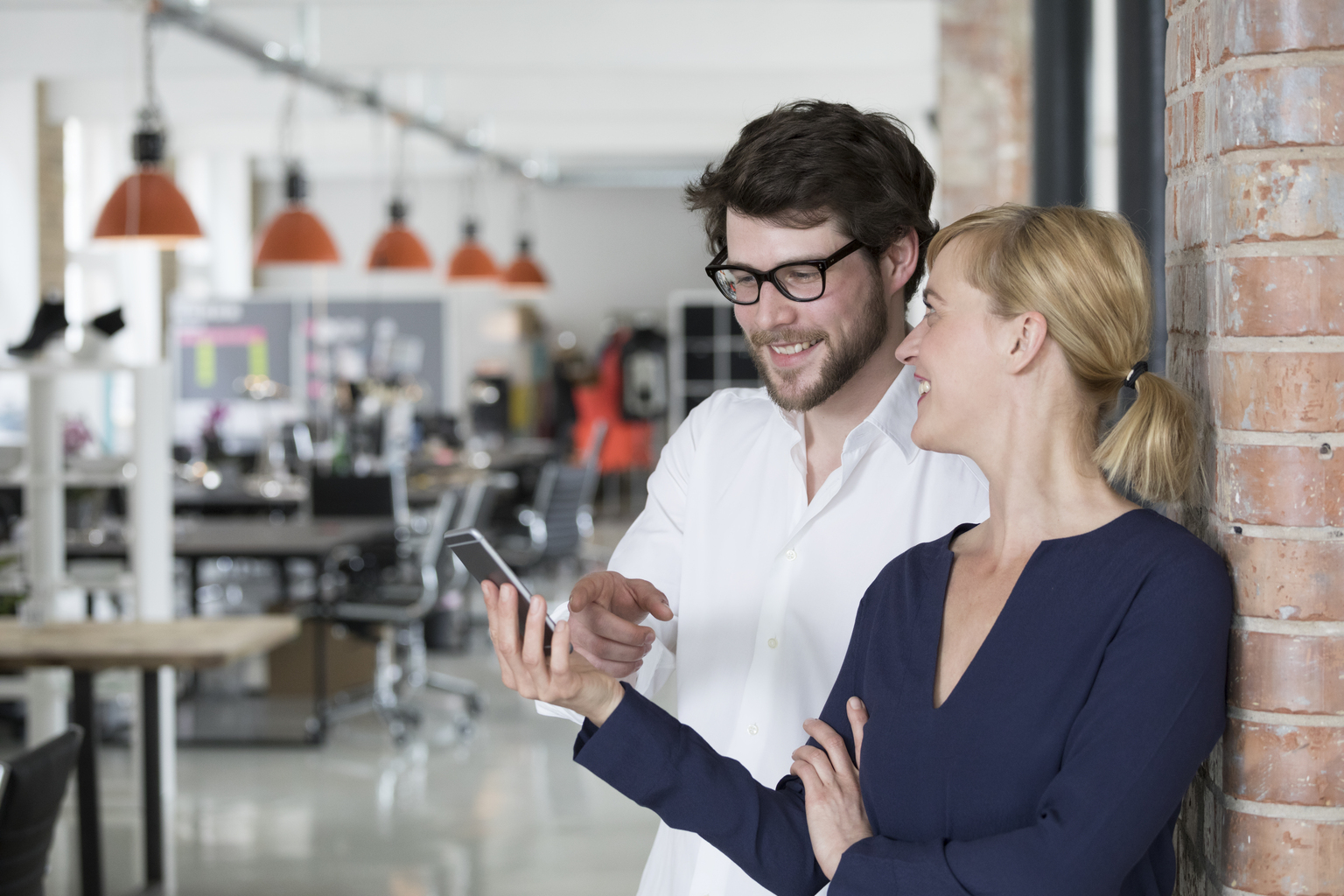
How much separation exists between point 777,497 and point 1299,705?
2.46 ft

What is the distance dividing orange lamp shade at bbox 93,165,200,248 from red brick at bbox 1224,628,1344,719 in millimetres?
5048

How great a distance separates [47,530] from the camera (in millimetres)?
4793

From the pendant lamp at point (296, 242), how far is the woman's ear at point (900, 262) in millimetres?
5182

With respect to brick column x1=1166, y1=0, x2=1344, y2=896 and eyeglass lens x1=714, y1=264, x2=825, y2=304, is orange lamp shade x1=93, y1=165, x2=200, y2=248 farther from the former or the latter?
brick column x1=1166, y1=0, x2=1344, y2=896

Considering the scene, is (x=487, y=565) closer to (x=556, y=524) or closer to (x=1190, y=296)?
(x=1190, y=296)

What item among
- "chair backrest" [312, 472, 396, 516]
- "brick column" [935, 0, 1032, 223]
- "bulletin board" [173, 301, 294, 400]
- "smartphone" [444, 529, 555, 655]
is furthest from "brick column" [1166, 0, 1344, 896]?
"bulletin board" [173, 301, 294, 400]

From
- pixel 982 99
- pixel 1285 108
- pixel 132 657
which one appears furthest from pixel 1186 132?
pixel 982 99

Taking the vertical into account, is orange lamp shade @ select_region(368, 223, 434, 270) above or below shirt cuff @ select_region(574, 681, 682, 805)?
above

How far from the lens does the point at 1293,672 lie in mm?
1239

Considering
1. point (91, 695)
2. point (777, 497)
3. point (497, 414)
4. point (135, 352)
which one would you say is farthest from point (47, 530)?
point (497, 414)

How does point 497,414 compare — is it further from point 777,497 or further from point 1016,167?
point 777,497

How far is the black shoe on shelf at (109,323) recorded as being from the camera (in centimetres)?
487

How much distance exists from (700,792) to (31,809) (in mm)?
1963

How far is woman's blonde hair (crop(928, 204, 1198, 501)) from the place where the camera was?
1.24 meters
